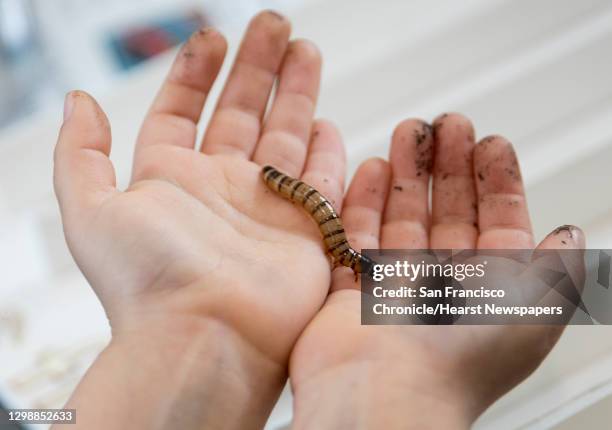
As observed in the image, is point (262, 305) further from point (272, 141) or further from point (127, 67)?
point (127, 67)

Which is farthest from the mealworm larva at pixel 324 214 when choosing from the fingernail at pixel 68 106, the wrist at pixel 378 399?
the fingernail at pixel 68 106

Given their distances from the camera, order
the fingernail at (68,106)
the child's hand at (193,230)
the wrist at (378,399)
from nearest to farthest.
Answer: the wrist at (378,399), the child's hand at (193,230), the fingernail at (68,106)

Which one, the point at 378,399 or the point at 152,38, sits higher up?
the point at 152,38

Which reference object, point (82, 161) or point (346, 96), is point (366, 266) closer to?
point (82, 161)

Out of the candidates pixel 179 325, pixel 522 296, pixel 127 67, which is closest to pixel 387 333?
pixel 522 296

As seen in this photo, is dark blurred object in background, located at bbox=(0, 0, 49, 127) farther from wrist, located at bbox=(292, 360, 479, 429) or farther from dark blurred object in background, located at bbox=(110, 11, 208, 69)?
wrist, located at bbox=(292, 360, 479, 429)

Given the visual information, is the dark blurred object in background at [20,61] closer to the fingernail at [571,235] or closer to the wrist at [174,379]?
the wrist at [174,379]

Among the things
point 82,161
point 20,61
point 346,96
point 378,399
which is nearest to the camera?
point 378,399

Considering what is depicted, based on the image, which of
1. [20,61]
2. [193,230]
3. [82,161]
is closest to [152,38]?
[20,61]
